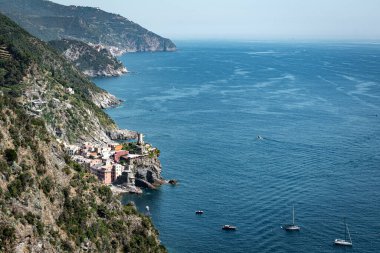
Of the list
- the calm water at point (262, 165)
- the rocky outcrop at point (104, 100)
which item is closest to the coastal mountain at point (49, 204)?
the calm water at point (262, 165)

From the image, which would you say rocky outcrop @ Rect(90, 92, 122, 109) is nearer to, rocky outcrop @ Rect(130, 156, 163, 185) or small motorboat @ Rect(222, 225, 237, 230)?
rocky outcrop @ Rect(130, 156, 163, 185)

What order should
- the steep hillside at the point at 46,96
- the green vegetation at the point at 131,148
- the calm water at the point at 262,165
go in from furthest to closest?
the steep hillside at the point at 46,96 → the green vegetation at the point at 131,148 → the calm water at the point at 262,165

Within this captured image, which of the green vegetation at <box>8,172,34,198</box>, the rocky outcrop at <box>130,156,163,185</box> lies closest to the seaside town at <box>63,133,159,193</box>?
the rocky outcrop at <box>130,156,163,185</box>

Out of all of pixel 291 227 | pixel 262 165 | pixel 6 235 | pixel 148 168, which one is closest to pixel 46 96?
pixel 148 168

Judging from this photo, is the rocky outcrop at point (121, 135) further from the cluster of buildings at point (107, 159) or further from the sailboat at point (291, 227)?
the sailboat at point (291, 227)

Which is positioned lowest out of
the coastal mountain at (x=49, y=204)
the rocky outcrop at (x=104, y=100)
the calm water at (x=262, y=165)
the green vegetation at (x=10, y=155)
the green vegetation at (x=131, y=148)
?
the calm water at (x=262, y=165)

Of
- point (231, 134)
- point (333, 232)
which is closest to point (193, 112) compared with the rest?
point (231, 134)

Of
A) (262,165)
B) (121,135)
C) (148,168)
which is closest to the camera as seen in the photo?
(148,168)

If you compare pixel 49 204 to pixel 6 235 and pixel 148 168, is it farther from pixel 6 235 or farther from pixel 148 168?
pixel 148 168
